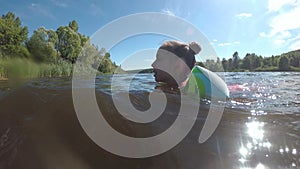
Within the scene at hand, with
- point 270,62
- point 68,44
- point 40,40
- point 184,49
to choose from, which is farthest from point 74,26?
point 270,62

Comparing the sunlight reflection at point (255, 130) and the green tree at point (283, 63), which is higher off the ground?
the green tree at point (283, 63)

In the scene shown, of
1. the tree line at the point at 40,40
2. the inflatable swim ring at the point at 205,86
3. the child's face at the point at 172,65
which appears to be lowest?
the inflatable swim ring at the point at 205,86

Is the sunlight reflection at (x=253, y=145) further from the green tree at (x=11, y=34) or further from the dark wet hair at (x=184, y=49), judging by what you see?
the green tree at (x=11, y=34)

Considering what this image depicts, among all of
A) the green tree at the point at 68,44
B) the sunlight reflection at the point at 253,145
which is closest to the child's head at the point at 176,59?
the sunlight reflection at the point at 253,145

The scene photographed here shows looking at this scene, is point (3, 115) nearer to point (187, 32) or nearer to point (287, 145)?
point (287, 145)

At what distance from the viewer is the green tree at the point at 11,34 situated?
98.8 feet

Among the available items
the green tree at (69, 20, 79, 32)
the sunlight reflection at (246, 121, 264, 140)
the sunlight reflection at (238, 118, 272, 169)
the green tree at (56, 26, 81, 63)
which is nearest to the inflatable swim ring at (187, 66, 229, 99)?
the sunlight reflection at (246, 121, 264, 140)

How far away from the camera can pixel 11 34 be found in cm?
3159

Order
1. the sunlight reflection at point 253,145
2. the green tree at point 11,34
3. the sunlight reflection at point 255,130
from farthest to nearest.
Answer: the green tree at point 11,34
the sunlight reflection at point 255,130
the sunlight reflection at point 253,145

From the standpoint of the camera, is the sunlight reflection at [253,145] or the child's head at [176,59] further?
the child's head at [176,59]

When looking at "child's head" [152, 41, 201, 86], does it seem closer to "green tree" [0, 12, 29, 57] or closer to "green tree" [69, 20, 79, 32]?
"green tree" [0, 12, 29, 57]

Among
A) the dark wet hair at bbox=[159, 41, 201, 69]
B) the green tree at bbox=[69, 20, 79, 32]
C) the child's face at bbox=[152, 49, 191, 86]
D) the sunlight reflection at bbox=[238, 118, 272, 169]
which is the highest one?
the green tree at bbox=[69, 20, 79, 32]

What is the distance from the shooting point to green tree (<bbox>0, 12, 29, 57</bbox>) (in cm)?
3012

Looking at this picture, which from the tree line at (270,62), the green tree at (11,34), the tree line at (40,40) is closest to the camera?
the tree line at (40,40)
